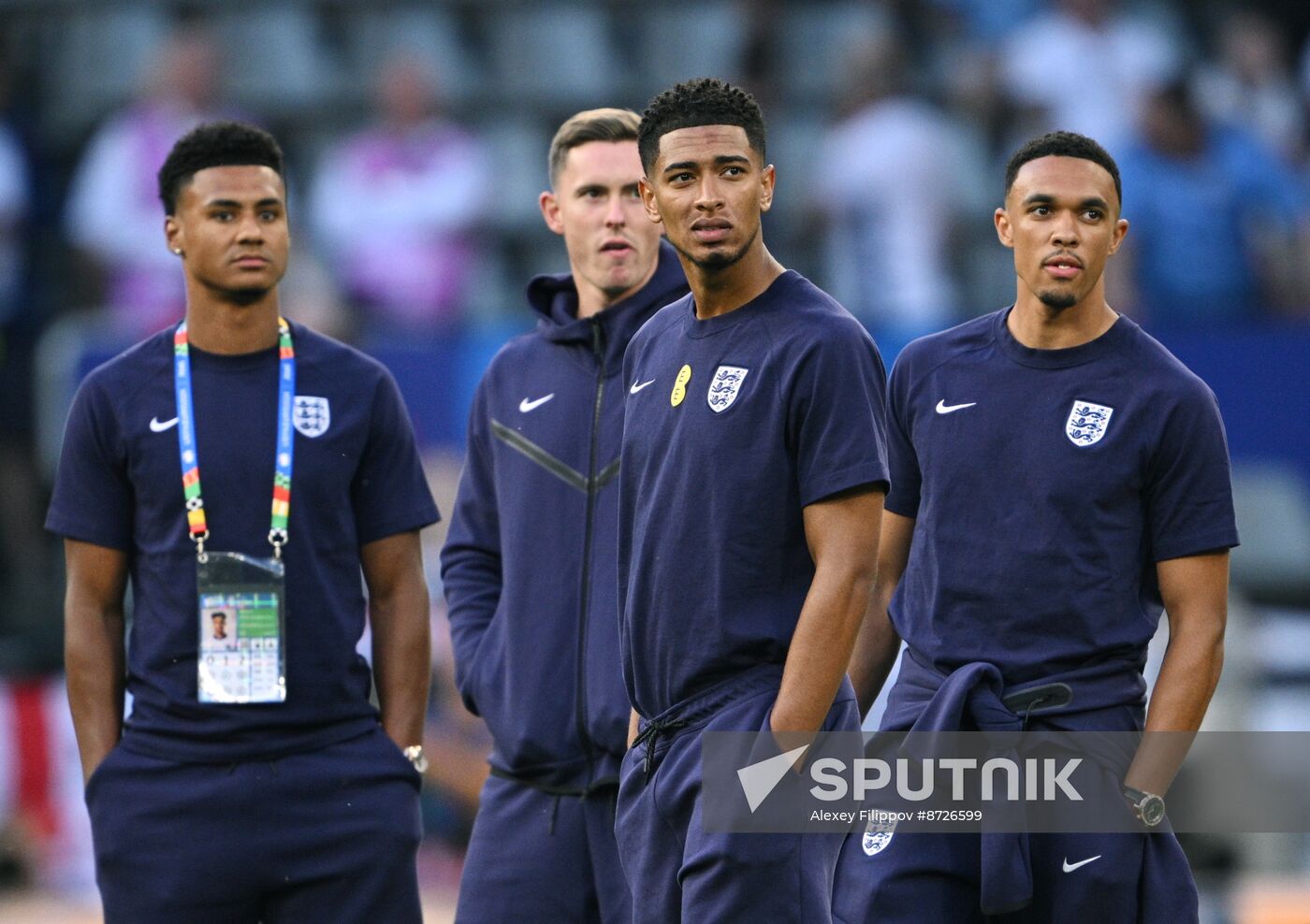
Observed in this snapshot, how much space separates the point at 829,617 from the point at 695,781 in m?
0.43

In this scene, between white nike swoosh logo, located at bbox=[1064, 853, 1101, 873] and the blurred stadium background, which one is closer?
white nike swoosh logo, located at bbox=[1064, 853, 1101, 873]

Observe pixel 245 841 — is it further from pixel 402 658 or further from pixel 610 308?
pixel 610 308

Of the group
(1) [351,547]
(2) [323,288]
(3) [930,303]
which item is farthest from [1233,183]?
(1) [351,547]

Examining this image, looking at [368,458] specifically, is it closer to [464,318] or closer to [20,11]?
[464,318]

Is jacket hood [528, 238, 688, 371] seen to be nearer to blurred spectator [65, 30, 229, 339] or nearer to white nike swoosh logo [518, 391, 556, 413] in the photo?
white nike swoosh logo [518, 391, 556, 413]

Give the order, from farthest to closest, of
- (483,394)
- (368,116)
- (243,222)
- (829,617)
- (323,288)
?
(368,116), (323,288), (483,394), (243,222), (829,617)

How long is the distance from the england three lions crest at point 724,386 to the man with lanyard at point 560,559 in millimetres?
704

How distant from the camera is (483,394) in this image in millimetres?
5375

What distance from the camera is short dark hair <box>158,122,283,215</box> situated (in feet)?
16.3

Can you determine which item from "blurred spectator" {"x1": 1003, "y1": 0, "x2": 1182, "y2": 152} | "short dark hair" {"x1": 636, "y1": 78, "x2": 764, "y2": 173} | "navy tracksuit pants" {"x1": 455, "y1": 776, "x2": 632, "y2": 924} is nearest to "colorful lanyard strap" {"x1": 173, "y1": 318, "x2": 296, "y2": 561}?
"navy tracksuit pants" {"x1": 455, "y1": 776, "x2": 632, "y2": 924}

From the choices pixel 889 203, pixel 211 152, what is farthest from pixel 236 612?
pixel 889 203

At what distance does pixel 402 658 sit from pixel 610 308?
0.99 meters

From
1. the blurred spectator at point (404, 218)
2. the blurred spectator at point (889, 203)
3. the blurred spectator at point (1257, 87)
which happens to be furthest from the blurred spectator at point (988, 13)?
the blurred spectator at point (404, 218)

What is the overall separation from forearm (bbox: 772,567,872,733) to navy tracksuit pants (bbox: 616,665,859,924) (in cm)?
8
